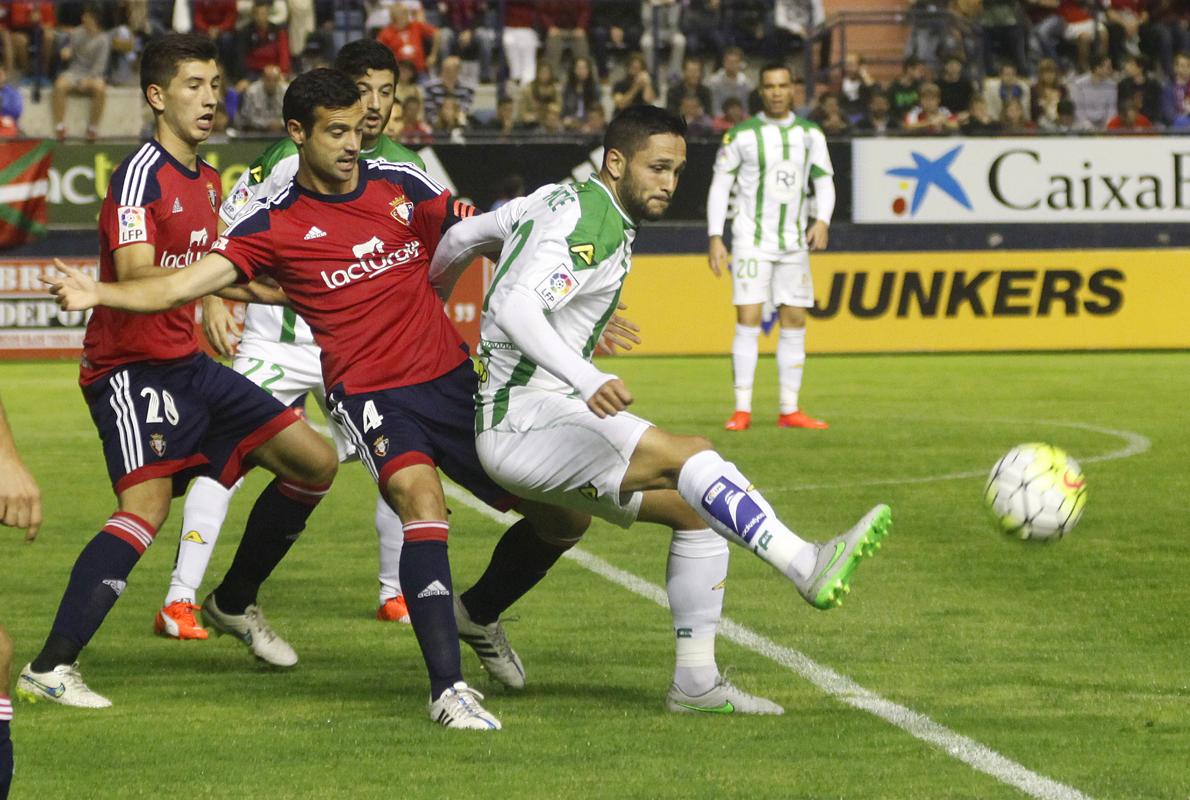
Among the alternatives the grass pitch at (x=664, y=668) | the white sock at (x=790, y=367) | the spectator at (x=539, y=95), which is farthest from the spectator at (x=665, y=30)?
the grass pitch at (x=664, y=668)

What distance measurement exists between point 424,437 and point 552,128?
15.9m

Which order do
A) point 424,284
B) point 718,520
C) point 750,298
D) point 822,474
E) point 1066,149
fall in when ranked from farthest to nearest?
point 1066,149 < point 750,298 < point 822,474 < point 424,284 < point 718,520

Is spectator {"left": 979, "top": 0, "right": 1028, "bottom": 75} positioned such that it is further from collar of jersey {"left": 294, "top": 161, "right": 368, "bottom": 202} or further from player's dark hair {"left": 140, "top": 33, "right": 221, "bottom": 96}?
collar of jersey {"left": 294, "top": 161, "right": 368, "bottom": 202}

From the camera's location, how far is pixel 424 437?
5.64m

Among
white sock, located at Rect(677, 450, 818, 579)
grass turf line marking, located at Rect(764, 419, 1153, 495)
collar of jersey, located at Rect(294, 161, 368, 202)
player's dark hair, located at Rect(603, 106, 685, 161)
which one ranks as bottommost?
grass turf line marking, located at Rect(764, 419, 1153, 495)

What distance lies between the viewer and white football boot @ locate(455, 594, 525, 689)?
587 cm

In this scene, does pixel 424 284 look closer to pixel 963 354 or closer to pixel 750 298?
pixel 750 298

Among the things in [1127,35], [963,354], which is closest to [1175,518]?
[963,354]

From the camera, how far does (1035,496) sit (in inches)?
239

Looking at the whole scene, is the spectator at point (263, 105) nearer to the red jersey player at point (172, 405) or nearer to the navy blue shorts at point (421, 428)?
the red jersey player at point (172, 405)

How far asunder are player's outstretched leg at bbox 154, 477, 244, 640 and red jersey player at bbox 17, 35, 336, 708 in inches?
19.3

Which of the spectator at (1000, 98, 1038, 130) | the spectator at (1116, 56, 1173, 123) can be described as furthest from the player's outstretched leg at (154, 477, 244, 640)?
the spectator at (1116, 56, 1173, 123)

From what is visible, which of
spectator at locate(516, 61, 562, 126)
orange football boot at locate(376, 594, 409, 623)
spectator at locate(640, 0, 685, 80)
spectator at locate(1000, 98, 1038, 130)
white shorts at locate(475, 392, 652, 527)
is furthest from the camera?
spectator at locate(640, 0, 685, 80)

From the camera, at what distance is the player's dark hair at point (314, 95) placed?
557 cm
